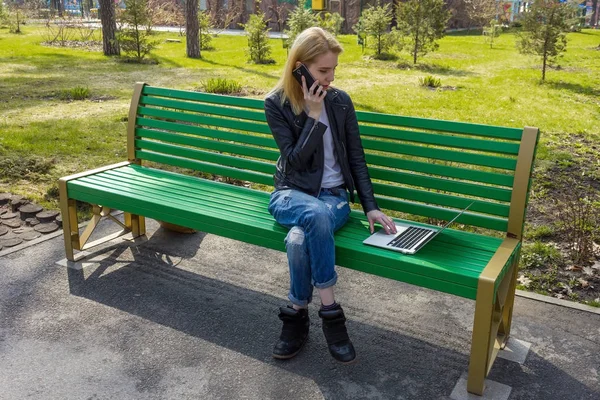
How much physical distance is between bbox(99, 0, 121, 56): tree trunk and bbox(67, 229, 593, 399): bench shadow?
45.5 feet

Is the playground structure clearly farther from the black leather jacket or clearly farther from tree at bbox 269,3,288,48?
the black leather jacket

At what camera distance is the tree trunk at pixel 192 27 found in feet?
55.0

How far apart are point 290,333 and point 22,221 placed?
9.95 ft

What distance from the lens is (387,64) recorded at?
625 inches

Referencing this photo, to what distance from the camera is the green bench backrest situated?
3547mm

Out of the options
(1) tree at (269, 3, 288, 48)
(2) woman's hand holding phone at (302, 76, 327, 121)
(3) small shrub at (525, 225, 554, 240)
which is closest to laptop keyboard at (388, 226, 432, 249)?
(2) woman's hand holding phone at (302, 76, 327, 121)

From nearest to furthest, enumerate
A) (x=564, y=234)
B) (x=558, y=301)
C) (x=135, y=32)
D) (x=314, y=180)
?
(x=314, y=180)
(x=558, y=301)
(x=564, y=234)
(x=135, y=32)

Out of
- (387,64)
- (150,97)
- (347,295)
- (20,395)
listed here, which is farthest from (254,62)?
(20,395)

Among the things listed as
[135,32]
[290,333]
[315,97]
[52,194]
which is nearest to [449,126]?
[315,97]

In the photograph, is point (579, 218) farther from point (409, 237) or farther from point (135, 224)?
point (135, 224)

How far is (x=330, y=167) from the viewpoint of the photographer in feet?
12.4

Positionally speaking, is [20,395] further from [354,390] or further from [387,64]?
[387,64]

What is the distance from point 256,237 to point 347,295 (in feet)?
2.76

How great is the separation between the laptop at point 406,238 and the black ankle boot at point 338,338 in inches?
15.7
